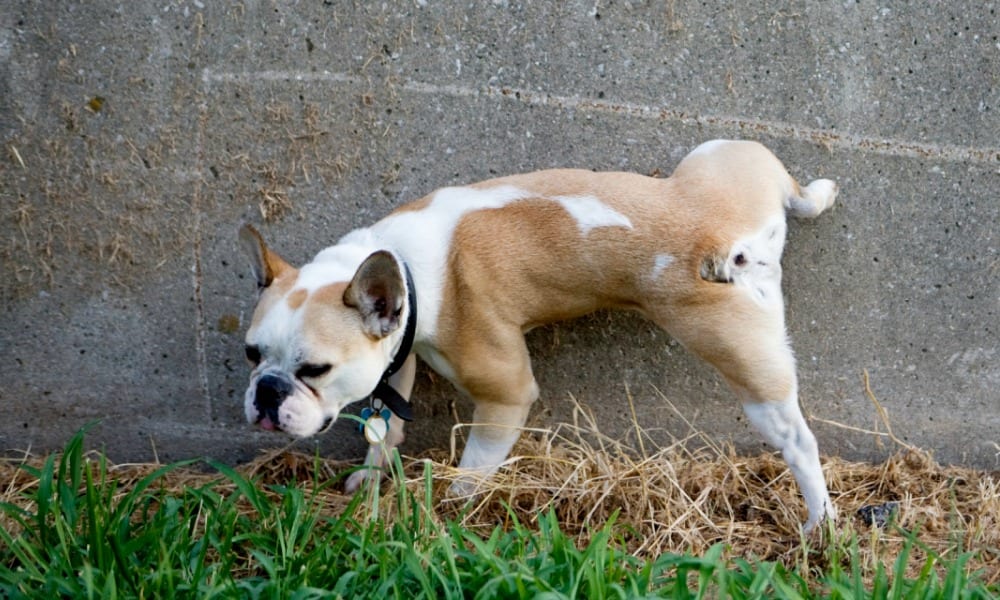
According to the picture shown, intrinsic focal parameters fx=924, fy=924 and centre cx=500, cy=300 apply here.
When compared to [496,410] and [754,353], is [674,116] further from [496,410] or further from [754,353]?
[496,410]

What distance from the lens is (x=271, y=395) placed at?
10.1 feet

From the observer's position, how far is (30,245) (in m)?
3.88

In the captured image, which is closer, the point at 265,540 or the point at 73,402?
the point at 265,540

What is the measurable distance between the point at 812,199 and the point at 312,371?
2.08 metres

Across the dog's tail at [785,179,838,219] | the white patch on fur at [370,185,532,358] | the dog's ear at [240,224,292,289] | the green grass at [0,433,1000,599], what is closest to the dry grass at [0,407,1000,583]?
the green grass at [0,433,1000,599]

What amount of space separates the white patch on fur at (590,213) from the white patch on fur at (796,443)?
2.71 ft

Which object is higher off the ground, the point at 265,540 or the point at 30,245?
the point at 30,245

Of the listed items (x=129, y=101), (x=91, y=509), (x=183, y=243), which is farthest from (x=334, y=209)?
(x=91, y=509)

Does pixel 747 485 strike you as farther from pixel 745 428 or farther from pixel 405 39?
pixel 405 39

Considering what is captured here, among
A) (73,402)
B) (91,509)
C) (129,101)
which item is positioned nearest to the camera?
(91,509)

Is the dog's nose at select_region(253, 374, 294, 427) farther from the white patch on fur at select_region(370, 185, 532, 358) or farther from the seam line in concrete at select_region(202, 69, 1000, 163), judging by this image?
the seam line in concrete at select_region(202, 69, 1000, 163)

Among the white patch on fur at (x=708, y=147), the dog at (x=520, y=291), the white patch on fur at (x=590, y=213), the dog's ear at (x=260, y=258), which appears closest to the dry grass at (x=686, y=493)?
the dog at (x=520, y=291)

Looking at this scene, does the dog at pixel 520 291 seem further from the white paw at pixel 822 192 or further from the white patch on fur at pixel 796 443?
the white paw at pixel 822 192

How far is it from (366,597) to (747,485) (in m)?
1.87
